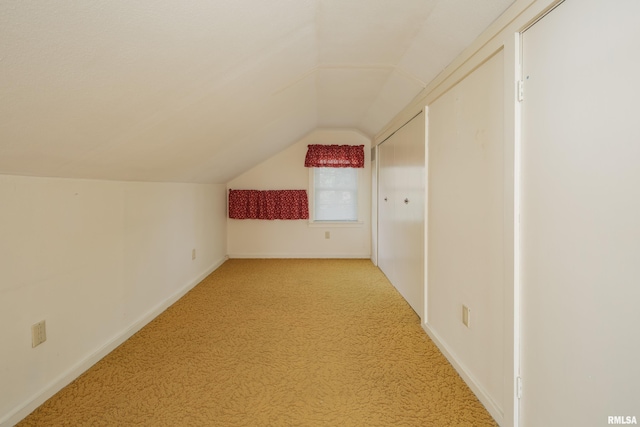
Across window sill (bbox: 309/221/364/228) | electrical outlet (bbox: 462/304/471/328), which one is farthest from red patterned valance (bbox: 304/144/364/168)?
electrical outlet (bbox: 462/304/471/328)

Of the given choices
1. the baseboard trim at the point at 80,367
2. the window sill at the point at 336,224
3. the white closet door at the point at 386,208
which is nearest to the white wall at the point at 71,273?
the baseboard trim at the point at 80,367

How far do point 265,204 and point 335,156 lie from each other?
125 centimetres

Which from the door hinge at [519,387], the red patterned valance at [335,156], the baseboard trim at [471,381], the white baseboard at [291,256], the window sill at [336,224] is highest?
the red patterned valance at [335,156]

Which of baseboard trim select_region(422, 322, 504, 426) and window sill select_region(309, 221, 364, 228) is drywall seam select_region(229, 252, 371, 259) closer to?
window sill select_region(309, 221, 364, 228)

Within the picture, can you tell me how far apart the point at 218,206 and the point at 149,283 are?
7.07 feet

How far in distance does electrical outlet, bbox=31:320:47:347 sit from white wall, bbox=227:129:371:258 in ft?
11.7

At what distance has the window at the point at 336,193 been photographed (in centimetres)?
522

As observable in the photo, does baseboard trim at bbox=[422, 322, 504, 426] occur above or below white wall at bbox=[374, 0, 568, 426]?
below

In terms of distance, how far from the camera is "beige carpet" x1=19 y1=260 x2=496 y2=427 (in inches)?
60.7

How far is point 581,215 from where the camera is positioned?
104cm

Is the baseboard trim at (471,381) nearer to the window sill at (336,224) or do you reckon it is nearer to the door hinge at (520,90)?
the door hinge at (520,90)

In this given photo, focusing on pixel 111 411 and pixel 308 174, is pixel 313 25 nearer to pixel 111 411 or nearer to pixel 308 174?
pixel 111 411

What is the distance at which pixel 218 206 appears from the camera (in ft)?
15.7

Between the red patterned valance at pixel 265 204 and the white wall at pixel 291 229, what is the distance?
0.45 ft
